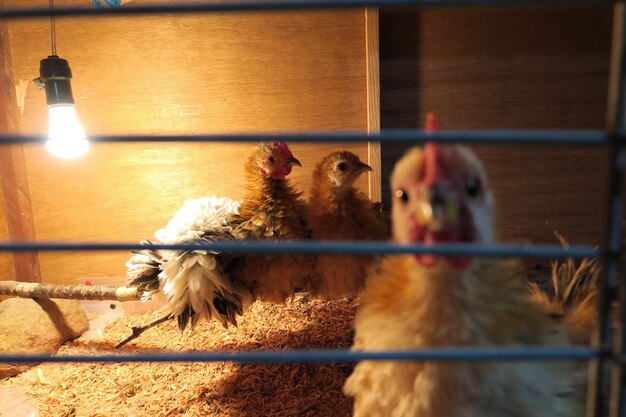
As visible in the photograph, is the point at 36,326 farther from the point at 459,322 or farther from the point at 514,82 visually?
the point at 514,82

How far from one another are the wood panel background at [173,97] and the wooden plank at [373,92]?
0.06 m

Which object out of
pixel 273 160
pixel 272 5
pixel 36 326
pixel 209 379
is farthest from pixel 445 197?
pixel 36 326

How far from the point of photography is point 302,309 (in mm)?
1994

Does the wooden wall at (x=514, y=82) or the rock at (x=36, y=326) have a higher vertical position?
the wooden wall at (x=514, y=82)

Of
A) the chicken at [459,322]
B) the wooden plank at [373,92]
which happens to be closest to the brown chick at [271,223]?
the wooden plank at [373,92]

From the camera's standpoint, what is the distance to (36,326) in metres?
1.90

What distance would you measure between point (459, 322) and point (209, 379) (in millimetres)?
1152

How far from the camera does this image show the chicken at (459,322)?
73 centimetres

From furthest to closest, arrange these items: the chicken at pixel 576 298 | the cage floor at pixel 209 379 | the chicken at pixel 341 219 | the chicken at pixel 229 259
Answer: the chicken at pixel 341 219
the chicken at pixel 229 259
the cage floor at pixel 209 379
the chicken at pixel 576 298

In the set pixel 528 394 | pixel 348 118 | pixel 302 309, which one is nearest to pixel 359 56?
pixel 348 118

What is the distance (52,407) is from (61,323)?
23.5 inches

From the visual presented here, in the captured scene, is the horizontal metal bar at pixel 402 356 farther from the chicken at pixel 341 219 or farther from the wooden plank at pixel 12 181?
the wooden plank at pixel 12 181

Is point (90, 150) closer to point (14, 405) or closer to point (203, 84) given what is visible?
point (203, 84)

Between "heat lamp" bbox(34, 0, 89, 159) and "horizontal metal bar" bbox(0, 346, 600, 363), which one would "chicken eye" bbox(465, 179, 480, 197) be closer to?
"horizontal metal bar" bbox(0, 346, 600, 363)
